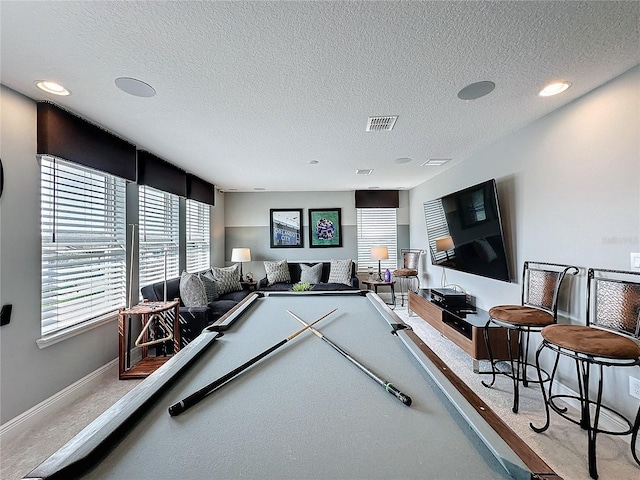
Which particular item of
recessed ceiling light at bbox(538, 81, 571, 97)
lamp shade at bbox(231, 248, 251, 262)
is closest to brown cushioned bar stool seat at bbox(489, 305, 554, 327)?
recessed ceiling light at bbox(538, 81, 571, 97)

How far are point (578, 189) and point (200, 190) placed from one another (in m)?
4.89

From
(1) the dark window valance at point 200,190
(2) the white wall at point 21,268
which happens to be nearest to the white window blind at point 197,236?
(1) the dark window valance at point 200,190

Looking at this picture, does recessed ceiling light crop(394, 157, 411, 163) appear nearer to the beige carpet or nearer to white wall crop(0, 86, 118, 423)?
the beige carpet

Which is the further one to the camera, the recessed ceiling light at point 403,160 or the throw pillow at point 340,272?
the throw pillow at point 340,272

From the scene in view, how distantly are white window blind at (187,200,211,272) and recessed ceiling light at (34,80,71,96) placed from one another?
274 centimetres

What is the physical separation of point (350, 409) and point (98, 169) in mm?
2982

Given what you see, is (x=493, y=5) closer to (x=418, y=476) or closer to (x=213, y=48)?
(x=213, y=48)

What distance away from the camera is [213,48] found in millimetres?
1548

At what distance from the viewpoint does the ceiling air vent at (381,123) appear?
8.04 feet

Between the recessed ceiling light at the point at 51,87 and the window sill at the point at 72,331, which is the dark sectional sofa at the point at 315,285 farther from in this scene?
the recessed ceiling light at the point at 51,87

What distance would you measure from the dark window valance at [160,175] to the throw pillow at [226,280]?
1399mm

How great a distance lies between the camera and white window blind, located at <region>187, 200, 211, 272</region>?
4.71 metres

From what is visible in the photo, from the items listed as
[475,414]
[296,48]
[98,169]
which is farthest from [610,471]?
[98,169]

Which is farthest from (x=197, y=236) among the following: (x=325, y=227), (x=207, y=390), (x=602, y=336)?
(x=602, y=336)
